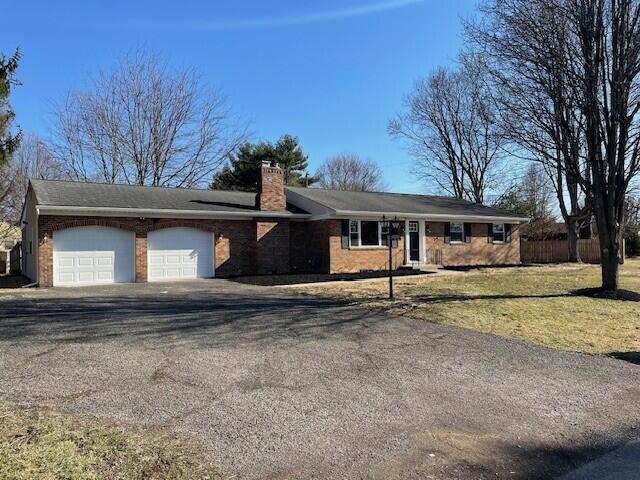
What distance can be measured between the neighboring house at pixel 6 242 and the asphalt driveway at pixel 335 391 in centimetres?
1812

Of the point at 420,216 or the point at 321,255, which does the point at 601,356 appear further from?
the point at 420,216

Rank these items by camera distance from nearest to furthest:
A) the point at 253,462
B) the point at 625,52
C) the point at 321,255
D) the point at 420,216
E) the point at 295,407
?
the point at 253,462, the point at 295,407, the point at 625,52, the point at 321,255, the point at 420,216

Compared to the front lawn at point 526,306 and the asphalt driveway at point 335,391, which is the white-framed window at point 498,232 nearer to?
the front lawn at point 526,306

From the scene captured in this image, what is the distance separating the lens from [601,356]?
6.87 metres

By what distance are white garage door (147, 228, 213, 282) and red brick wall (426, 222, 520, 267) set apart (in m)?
10.4

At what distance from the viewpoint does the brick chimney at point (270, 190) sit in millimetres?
20156

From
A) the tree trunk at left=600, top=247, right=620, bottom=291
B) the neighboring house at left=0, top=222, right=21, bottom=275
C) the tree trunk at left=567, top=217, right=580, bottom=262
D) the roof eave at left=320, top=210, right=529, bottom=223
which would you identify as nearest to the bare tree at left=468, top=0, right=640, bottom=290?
the tree trunk at left=600, top=247, right=620, bottom=291

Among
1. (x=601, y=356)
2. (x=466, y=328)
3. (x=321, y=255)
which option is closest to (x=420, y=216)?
(x=321, y=255)

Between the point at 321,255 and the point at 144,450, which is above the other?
the point at 321,255

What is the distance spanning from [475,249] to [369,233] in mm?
6796

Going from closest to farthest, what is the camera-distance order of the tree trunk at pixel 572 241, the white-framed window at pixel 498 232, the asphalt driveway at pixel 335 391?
the asphalt driveway at pixel 335 391 → the white-framed window at pixel 498 232 → the tree trunk at pixel 572 241

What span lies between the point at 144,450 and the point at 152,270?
1475 cm

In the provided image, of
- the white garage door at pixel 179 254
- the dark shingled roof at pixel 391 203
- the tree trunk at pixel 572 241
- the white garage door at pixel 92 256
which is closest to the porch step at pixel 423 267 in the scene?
the dark shingled roof at pixel 391 203

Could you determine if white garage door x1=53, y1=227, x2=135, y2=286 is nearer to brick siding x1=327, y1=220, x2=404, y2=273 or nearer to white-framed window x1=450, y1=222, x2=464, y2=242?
brick siding x1=327, y1=220, x2=404, y2=273
